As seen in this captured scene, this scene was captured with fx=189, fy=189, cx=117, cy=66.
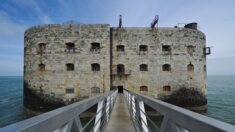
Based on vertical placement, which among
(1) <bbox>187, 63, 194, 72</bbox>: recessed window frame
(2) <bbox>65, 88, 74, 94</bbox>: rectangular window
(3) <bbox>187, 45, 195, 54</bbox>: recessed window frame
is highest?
(3) <bbox>187, 45, 195, 54</bbox>: recessed window frame

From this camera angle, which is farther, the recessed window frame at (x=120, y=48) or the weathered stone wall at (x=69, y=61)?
the recessed window frame at (x=120, y=48)

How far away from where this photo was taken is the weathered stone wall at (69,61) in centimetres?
1438

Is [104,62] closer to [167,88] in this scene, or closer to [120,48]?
[120,48]

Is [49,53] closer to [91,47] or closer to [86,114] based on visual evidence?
[91,47]

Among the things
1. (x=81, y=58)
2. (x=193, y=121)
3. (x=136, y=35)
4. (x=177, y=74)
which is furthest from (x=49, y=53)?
(x=193, y=121)

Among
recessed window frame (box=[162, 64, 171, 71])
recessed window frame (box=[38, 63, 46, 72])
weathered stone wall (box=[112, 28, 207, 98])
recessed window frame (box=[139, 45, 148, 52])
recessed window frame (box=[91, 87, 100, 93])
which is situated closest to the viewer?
recessed window frame (box=[91, 87, 100, 93])

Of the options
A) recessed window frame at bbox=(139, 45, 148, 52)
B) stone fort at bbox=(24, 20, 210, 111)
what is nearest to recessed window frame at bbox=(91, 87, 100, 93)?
stone fort at bbox=(24, 20, 210, 111)

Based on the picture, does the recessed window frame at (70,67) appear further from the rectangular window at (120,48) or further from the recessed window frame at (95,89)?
the rectangular window at (120,48)

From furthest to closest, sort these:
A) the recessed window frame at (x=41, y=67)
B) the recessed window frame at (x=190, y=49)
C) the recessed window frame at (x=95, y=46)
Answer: the recessed window frame at (x=190, y=49) < the recessed window frame at (x=41, y=67) < the recessed window frame at (x=95, y=46)

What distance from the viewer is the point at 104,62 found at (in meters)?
14.6

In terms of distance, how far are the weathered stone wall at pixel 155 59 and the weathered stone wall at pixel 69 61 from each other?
48.1 inches

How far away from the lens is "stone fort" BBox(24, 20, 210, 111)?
1449 centimetres

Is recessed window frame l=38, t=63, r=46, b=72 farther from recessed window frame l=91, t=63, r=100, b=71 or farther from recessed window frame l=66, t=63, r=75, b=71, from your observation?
recessed window frame l=91, t=63, r=100, b=71

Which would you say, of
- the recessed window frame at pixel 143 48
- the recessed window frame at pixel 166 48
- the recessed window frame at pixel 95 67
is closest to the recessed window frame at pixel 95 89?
the recessed window frame at pixel 95 67
